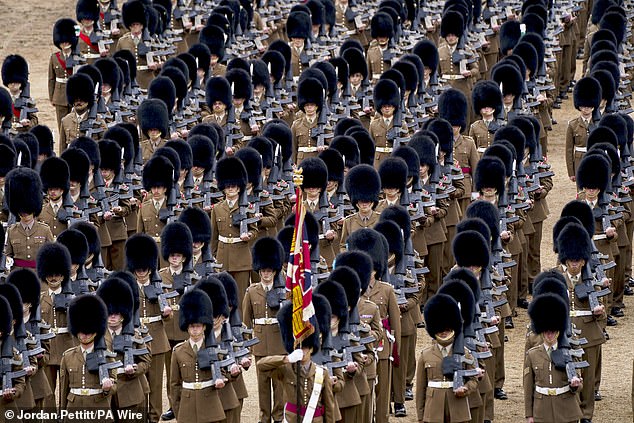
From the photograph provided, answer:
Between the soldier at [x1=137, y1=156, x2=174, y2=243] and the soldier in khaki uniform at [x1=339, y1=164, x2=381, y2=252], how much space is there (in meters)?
1.52

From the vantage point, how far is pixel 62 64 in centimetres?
2116

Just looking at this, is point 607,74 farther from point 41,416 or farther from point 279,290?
point 41,416

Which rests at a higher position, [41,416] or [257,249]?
[257,249]

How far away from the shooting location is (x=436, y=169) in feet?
55.8

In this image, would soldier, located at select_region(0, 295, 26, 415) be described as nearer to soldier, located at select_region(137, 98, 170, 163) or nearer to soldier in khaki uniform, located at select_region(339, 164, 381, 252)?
soldier in khaki uniform, located at select_region(339, 164, 381, 252)

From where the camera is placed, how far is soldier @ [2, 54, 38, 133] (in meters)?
19.5

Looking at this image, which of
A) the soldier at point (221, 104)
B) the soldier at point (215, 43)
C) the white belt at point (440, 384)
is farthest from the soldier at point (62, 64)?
the white belt at point (440, 384)

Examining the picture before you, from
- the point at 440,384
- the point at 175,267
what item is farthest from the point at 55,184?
the point at 440,384

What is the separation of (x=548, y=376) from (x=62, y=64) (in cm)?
945

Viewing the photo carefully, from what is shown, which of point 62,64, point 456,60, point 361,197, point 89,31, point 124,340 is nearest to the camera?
point 124,340

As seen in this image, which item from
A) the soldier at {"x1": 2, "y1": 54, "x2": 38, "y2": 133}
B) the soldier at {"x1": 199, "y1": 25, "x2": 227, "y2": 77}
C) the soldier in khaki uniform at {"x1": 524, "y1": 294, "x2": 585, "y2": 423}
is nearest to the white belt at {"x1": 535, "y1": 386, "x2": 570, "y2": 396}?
the soldier in khaki uniform at {"x1": 524, "y1": 294, "x2": 585, "y2": 423}

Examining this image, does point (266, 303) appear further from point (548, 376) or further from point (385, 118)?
point (385, 118)

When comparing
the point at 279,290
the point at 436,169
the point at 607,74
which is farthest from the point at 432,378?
the point at 607,74

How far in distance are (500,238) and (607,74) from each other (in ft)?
14.7
